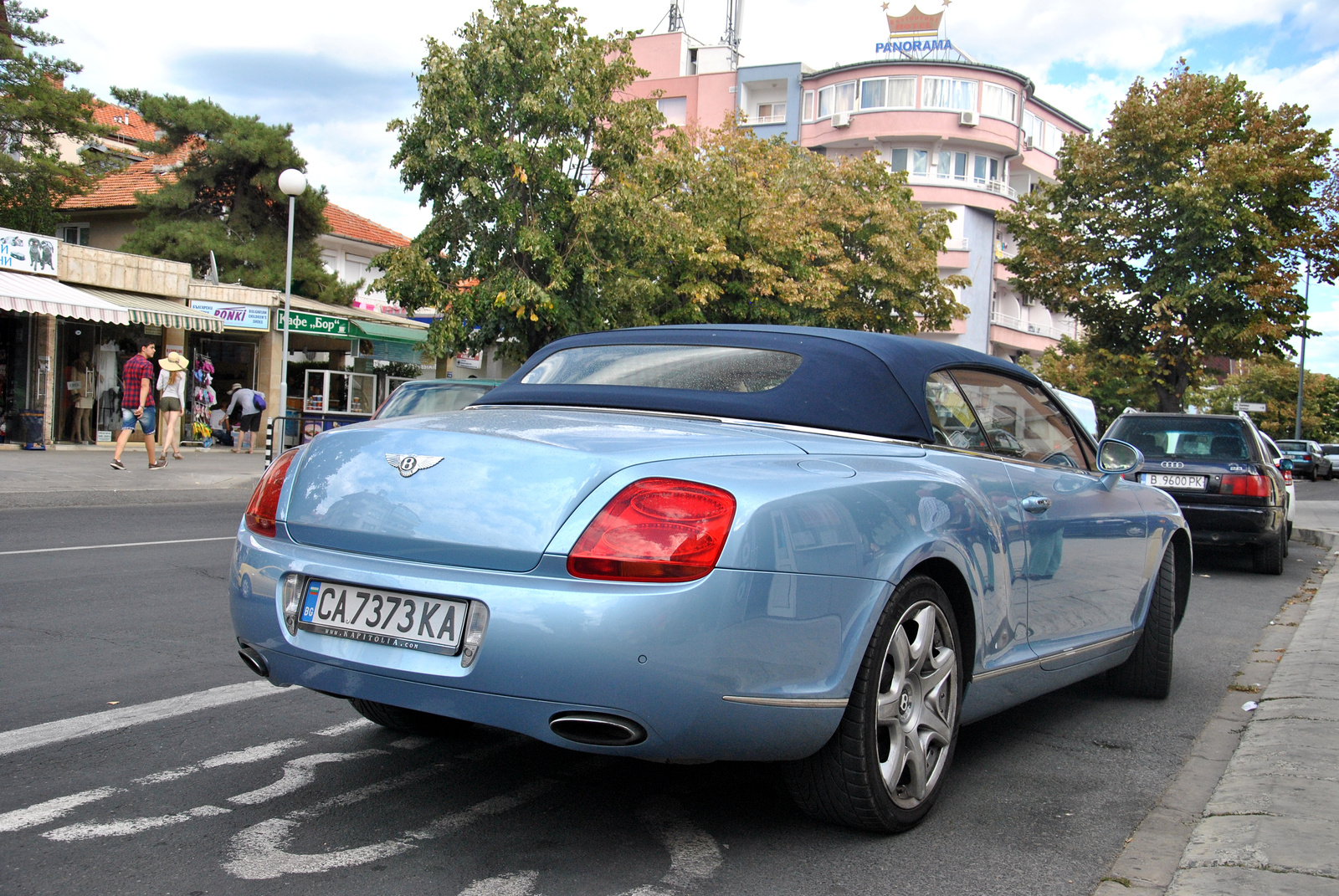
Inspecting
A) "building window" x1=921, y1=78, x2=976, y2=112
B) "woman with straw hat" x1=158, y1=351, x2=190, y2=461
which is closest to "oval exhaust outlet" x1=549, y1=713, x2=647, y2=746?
"woman with straw hat" x1=158, y1=351, x2=190, y2=461

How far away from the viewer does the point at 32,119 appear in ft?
95.3

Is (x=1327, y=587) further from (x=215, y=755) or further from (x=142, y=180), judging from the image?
(x=142, y=180)

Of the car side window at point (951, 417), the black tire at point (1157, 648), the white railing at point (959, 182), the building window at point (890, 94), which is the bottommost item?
the black tire at point (1157, 648)

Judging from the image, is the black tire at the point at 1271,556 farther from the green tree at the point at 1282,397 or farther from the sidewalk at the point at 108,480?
the green tree at the point at 1282,397

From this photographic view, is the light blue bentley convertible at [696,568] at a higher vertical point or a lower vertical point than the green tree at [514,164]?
lower

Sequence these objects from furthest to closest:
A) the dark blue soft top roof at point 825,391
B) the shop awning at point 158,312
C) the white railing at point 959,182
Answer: the white railing at point 959,182, the shop awning at point 158,312, the dark blue soft top roof at point 825,391

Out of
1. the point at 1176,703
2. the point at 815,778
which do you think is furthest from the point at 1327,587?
the point at 815,778

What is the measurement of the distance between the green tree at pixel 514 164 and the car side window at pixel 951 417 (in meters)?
18.7

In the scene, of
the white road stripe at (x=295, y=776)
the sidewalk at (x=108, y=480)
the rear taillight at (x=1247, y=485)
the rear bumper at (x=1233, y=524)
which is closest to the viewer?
the white road stripe at (x=295, y=776)

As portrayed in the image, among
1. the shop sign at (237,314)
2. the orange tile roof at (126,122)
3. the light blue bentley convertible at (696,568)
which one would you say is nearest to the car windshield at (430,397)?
the light blue bentley convertible at (696,568)

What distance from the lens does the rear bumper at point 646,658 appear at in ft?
8.96

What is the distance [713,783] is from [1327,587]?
826 centimetres

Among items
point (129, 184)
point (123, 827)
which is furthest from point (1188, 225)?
point (129, 184)

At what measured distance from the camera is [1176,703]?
5.32 meters
